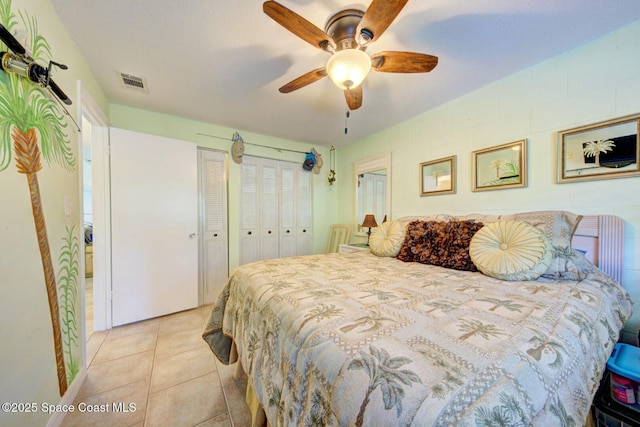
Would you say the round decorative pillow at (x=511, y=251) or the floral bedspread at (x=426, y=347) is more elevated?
the round decorative pillow at (x=511, y=251)

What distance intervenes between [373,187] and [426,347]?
2.86 metres

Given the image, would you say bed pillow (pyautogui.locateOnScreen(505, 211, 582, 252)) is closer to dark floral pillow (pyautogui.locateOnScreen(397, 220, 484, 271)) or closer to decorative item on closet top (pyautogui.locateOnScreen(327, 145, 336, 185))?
dark floral pillow (pyautogui.locateOnScreen(397, 220, 484, 271))

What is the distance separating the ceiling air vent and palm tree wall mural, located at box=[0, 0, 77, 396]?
738mm

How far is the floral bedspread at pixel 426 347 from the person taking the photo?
531mm

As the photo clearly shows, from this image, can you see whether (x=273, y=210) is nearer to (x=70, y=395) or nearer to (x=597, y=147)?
(x=70, y=395)

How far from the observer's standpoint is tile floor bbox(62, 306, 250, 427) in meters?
1.33

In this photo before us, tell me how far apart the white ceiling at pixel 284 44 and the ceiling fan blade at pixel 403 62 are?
238mm

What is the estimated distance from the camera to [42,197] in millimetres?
1194

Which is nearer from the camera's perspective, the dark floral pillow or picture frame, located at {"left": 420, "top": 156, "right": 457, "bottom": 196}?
the dark floral pillow

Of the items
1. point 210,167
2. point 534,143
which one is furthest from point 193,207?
point 534,143

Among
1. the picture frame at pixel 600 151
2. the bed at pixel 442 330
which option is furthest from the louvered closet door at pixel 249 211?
the picture frame at pixel 600 151

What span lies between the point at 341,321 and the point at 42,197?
1.65 meters

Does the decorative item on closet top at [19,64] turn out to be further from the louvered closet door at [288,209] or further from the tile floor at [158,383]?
the louvered closet door at [288,209]

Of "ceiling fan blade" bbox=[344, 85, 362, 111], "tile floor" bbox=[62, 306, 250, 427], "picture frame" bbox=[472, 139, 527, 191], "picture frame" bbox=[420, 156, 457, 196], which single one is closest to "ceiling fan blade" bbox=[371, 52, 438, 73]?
"ceiling fan blade" bbox=[344, 85, 362, 111]
